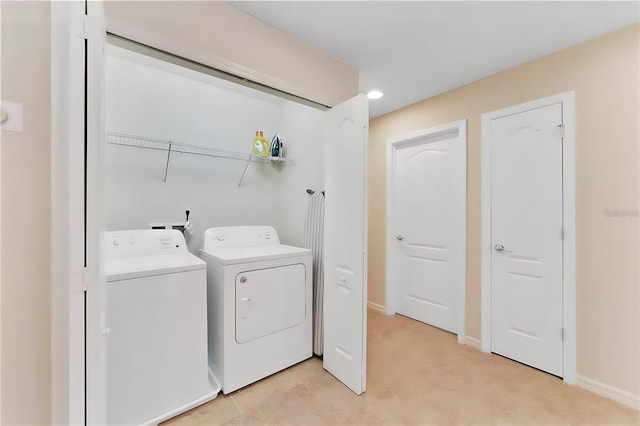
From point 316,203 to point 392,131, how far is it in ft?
4.99

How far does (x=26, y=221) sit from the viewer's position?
942mm

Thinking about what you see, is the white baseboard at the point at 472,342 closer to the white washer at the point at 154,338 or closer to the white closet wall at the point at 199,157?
the white closet wall at the point at 199,157

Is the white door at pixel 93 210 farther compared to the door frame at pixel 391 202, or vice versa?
the door frame at pixel 391 202

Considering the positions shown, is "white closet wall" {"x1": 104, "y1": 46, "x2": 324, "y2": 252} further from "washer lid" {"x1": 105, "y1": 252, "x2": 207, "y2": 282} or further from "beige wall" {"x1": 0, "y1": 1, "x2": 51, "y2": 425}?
Answer: "beige wall" {"x1": 0, "y1": 1, "x2": 51, "y2": 425}

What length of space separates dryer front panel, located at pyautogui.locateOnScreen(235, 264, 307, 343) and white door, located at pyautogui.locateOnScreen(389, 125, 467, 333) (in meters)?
1.52

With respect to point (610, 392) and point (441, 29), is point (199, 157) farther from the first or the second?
point (610, 392)

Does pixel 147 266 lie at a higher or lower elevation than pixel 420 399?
higher

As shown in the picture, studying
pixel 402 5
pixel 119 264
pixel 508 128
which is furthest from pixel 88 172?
pixel 508 128

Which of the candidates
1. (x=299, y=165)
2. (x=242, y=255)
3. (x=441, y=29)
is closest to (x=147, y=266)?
(x=242, y=255)

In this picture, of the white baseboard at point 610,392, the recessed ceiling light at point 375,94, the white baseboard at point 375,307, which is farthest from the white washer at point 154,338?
the white baseboard at point 610,392

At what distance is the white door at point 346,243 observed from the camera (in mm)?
1811

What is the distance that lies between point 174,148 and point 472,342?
328 cm

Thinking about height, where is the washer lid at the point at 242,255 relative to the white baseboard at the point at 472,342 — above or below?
above

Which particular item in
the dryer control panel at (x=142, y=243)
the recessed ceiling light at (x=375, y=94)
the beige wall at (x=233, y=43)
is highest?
the recessed ceiling light at (x=375, y=94)
